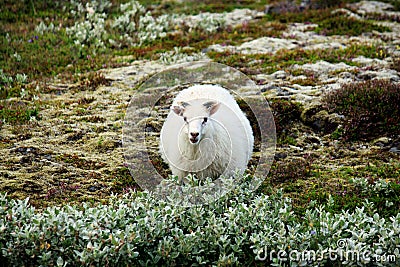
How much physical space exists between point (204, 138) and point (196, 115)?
0.43 metres

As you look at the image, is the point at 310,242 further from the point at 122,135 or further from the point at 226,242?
the point at 122,135

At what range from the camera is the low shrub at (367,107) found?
31.9 feet

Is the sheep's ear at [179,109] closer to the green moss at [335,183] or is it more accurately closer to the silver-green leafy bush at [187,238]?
the silver-green leafy bush at [187,238]

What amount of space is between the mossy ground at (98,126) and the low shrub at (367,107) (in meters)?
0.48

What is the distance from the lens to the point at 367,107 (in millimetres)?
10258

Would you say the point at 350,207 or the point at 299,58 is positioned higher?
the point at 299,58

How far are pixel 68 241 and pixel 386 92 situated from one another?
7909 mm

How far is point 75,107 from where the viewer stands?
11172mm

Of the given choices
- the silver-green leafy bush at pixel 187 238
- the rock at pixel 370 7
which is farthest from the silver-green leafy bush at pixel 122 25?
the silver-green leafy bush at pixel 187 238

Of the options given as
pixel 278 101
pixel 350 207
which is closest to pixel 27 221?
pixel 350 207

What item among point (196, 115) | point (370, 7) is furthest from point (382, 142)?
point (370, 7)

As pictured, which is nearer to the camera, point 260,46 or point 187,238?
point 187,238

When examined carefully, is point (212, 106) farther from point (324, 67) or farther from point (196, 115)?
point (324, 67)

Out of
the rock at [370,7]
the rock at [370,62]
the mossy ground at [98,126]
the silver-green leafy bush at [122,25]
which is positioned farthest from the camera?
the rock at [370,7]
